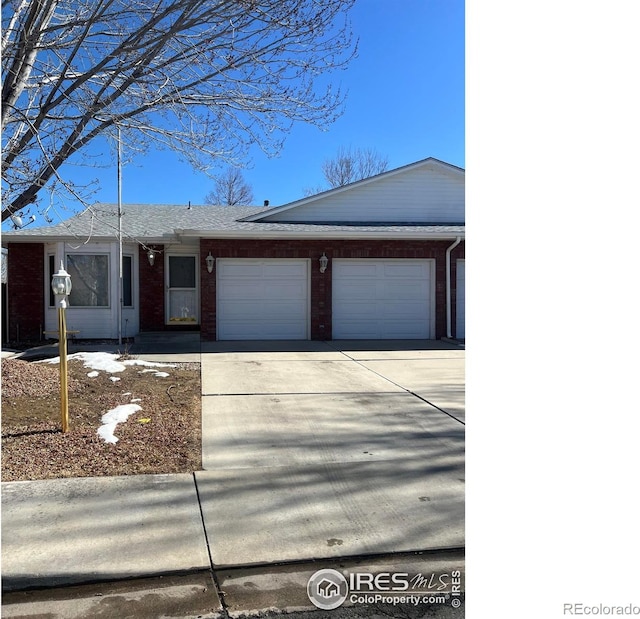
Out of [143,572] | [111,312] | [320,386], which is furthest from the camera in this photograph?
[111,312]

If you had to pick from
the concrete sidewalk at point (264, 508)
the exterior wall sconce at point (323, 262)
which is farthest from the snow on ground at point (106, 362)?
the exterior wall sconce at point (323, 262)

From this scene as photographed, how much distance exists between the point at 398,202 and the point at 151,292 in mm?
7375

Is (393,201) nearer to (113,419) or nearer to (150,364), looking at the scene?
(150,364)

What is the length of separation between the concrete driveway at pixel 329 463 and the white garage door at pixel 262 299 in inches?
169

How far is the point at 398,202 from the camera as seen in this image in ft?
48.0

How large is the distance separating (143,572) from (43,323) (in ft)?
42.1

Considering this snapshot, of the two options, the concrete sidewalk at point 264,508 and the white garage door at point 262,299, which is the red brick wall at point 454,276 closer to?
the white garage door at point 262,299

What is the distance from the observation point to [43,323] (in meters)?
14.0

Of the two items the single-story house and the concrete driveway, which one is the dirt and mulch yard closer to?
the concrete driveway

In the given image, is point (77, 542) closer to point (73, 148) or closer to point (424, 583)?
point (424, 583)

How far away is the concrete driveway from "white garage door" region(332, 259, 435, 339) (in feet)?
15.3

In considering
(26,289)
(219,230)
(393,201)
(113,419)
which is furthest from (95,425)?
(393,201)

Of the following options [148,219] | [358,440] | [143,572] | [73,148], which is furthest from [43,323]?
[143,572]

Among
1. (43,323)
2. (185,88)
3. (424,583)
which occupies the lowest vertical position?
(424,583)
